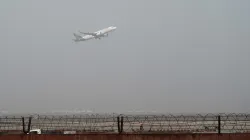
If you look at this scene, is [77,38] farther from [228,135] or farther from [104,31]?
[228,135]

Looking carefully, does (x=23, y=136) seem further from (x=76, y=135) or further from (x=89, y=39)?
(x=89, y=39)

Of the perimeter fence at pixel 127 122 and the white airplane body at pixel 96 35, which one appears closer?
the perimeter fence at pixel 127 122

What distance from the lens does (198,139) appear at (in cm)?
1923

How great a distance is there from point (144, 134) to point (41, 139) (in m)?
6.30

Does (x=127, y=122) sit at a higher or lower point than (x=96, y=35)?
lower

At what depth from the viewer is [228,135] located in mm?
19203

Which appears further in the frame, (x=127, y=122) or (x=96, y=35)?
(x=96, y=35)

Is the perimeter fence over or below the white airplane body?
below

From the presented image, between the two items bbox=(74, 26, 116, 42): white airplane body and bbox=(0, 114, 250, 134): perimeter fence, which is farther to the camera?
bbox=(74, 26, 116, 42): white airplane body

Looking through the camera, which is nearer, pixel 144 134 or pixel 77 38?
pixel 144 134

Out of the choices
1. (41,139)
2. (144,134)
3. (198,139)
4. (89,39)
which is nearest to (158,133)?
(144,134)

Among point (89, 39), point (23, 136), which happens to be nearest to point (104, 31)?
point (89, 39)

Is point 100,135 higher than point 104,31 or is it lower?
lower

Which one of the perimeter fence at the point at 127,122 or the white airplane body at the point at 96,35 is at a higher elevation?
the white airplane body at the point at 96,35
